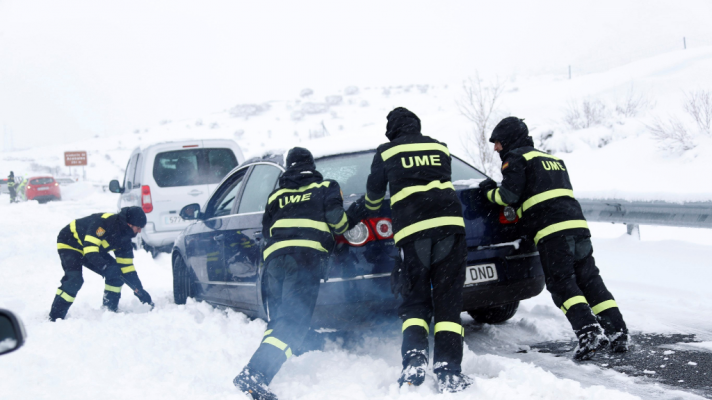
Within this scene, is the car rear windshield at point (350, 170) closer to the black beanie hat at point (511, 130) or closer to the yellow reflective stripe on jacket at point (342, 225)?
the black beanie hat at point (511, 130)

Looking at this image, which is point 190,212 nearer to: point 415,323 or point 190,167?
point 415,323

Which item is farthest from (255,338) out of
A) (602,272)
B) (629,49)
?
(629,49)

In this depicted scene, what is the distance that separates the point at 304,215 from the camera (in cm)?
358

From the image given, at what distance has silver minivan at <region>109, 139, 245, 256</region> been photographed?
926 cm

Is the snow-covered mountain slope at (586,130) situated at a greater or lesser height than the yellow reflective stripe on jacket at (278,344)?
greater

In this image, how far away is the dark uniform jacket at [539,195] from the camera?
376 centimetres

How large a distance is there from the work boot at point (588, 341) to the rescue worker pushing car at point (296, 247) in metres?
1.64

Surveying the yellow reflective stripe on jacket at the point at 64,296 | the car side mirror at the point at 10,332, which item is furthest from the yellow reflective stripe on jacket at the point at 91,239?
the car side mirror at the point at 10,332

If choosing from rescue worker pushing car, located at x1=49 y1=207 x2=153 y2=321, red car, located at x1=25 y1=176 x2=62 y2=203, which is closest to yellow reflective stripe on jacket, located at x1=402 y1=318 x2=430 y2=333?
rescue worker pushing car, located at x1=49 y1=207 x2=153 y2=321

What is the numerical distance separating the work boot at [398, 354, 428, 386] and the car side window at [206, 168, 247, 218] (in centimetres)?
261

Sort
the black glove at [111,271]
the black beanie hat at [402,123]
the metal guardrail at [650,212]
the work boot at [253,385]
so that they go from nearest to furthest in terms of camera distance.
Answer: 1. the work boot at [253,385]
2. the black beanie hat at [402,123]
3. the metal guardrail at [650,212]
4. the black glove at [111,271]

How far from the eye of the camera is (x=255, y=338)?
4254 mm

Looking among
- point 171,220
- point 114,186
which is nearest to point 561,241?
point 171,220

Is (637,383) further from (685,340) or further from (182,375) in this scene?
(182,375)
